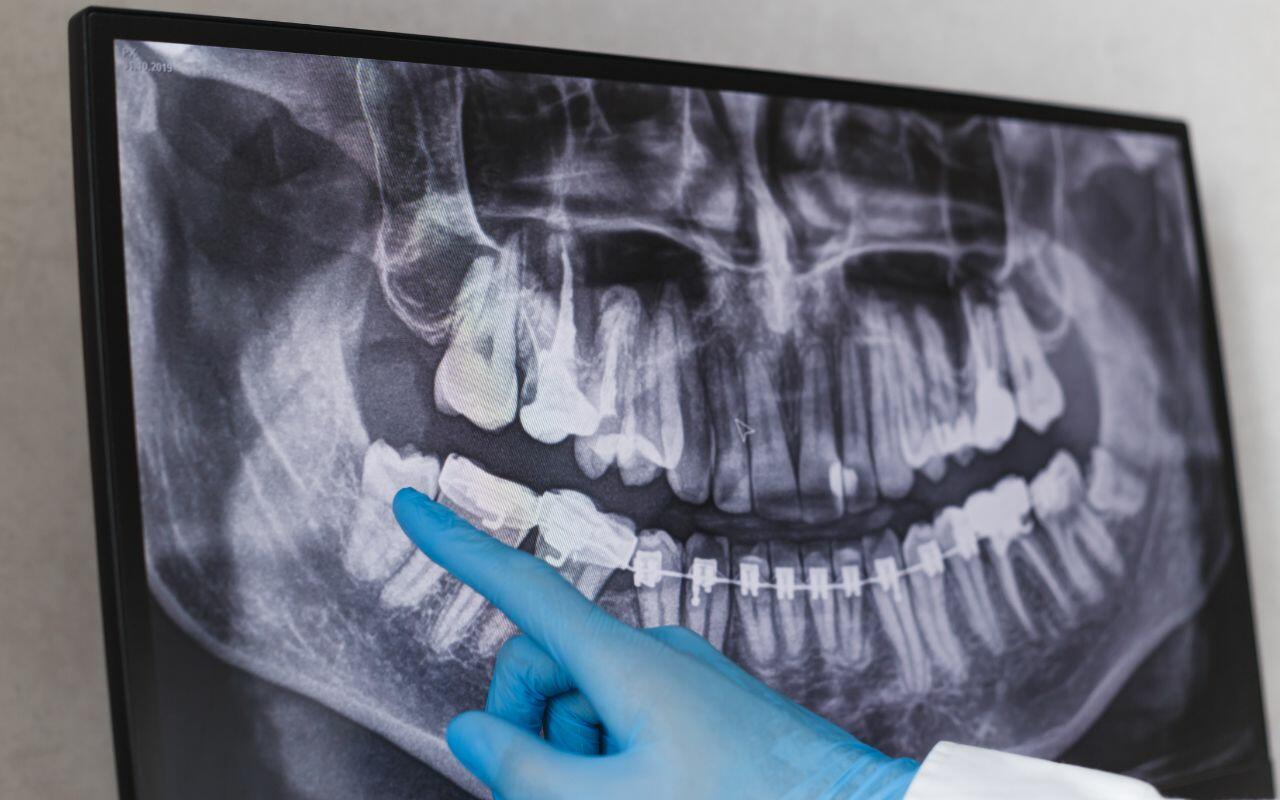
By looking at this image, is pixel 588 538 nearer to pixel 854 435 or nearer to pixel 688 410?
pixel 688 410

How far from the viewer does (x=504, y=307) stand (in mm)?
911

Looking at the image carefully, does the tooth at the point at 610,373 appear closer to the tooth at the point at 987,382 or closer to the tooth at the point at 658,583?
the tooth at the point at 658,583

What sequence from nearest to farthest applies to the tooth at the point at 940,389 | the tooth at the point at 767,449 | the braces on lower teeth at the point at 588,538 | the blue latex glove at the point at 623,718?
the blue latex glove at the point at 623,718 → the braces on lower teeth at the point at 588,538 → the tooth at the point at 767,449 → the tooth at the point at 940,389

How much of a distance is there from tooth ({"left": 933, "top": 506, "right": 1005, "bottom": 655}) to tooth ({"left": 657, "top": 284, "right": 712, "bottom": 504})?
26 cm

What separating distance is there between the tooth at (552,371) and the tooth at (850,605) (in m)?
0.27

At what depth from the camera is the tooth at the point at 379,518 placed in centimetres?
85

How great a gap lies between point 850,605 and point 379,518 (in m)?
0.44

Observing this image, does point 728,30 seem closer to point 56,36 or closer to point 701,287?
point 701,287

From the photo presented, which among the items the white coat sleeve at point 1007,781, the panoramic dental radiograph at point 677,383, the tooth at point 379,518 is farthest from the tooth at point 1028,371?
the tooth at point 379,518

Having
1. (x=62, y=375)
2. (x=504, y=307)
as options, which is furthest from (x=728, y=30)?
(x=62, y=375)

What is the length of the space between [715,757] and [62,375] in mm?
Answer: 632

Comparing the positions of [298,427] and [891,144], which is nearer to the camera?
[298,427]

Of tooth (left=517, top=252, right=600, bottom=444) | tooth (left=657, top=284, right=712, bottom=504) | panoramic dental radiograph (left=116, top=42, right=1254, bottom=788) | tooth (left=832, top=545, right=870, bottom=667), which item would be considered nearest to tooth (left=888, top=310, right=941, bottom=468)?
panoramic dental radiograph (left=116, top=42, right=1254, bottom=788)

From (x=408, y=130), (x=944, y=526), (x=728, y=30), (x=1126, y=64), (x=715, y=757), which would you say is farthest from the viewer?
(x=1126, y=64)
